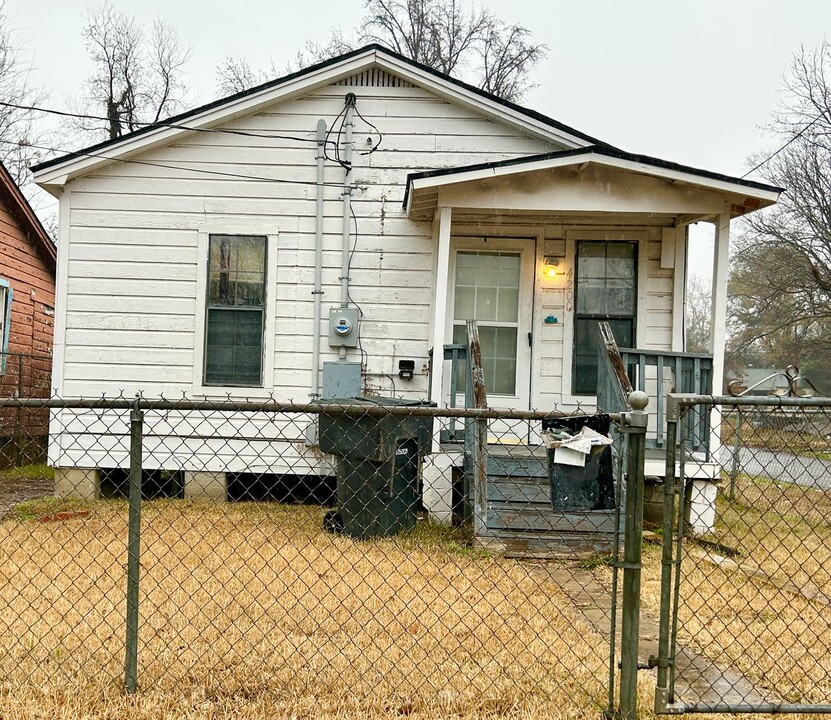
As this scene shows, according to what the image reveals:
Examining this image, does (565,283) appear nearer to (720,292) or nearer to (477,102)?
(720,292)

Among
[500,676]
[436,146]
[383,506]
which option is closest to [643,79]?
[436,146]

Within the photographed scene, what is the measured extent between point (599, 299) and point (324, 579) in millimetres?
4654

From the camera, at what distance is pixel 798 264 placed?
75.5 ft

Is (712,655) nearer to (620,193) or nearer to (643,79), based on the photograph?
(620,193)

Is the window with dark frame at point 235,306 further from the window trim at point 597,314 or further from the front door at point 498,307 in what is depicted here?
the window trim at point 597,314

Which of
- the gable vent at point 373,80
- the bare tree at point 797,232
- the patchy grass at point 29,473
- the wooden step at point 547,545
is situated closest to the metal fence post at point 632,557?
the wooden step at point 547,545

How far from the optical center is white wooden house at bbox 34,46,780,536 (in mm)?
7801

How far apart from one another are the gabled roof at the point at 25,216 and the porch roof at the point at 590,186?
28.6ft

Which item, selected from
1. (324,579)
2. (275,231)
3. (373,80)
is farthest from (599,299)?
(324,579)

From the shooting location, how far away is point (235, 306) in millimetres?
7957

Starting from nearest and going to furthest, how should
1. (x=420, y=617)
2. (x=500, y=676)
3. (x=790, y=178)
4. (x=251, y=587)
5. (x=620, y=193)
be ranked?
(x=500, y=676)
(x=420, y=617)
(x=251, y=587)
(x=620, y=193)
(x=790, y=178)

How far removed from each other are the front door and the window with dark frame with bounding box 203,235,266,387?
2.22m

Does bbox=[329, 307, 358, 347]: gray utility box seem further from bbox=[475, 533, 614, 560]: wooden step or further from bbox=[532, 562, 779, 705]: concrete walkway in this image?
bbox=[532, 562, 779, 705]: concrete walkway

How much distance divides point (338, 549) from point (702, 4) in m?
26.9
